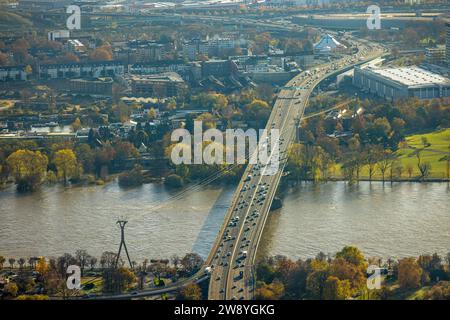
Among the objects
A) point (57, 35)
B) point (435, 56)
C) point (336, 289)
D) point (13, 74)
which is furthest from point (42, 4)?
point (336, 289)

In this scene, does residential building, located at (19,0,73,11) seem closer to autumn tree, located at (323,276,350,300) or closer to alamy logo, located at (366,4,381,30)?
alamy logo, located at (366,4,381,30)

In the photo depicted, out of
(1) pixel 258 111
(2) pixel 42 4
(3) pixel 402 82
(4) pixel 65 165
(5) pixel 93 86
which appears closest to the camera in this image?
(4) pixel 65 165

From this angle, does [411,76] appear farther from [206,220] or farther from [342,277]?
[342,277]

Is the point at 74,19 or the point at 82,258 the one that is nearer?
the point at 82,258

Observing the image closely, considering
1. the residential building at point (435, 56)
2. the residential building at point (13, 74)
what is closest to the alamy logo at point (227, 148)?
the residential building at point (435, 56)

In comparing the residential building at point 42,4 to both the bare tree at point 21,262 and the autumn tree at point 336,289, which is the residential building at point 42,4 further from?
the autumn tree at point 336,289

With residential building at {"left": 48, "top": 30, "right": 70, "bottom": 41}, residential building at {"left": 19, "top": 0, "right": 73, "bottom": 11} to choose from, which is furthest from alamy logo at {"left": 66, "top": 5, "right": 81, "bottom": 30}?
residential building at {"left": 48, "top": 30, "right": 70, "bottom": 41}

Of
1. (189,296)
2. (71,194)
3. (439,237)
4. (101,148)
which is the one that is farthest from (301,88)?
(189,296)
